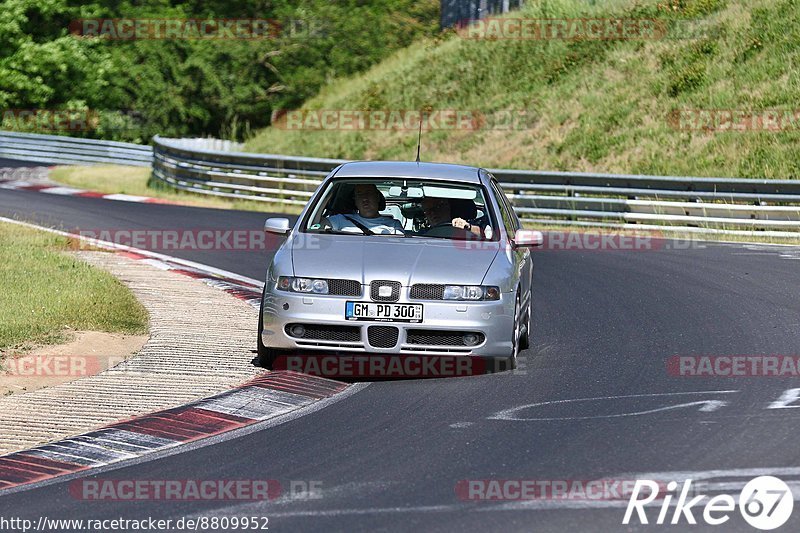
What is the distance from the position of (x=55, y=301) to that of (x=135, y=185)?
20823mm

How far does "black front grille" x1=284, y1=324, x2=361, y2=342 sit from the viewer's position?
31.4 feet

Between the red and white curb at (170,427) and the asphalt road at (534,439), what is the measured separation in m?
0.27

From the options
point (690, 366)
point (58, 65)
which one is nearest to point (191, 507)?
point (690, 366)

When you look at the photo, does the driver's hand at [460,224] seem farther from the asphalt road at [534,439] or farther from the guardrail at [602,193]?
the guardrail at [602,193]

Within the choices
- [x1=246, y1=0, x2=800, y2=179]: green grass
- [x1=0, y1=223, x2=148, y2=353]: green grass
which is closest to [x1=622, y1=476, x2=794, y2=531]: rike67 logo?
[x1=0, y1=223, x2=148, y2=353]: green grass

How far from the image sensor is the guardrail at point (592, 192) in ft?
73.2

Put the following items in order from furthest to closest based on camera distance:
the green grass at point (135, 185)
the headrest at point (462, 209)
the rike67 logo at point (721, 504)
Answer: the green grass at point (135, 185) < the headrest at point (462, 209) < the rike67 logo at point (721, 504)

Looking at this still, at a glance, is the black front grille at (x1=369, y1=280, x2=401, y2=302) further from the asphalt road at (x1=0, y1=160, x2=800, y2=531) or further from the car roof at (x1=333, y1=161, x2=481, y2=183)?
the car roof at (x1=333, y1=161, x2=481, y2=183)

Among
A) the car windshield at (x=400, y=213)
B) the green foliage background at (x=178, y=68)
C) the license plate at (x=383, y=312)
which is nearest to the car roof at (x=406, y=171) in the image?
the car windshield at (x=400, y=213)

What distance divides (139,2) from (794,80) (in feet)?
120

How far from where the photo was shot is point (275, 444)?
762cm

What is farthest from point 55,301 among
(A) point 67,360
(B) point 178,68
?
(B) point 178,68

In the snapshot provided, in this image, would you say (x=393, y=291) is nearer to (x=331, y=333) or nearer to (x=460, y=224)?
(x=331, y=333)

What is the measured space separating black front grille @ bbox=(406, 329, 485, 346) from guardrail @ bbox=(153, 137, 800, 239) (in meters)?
13.1
